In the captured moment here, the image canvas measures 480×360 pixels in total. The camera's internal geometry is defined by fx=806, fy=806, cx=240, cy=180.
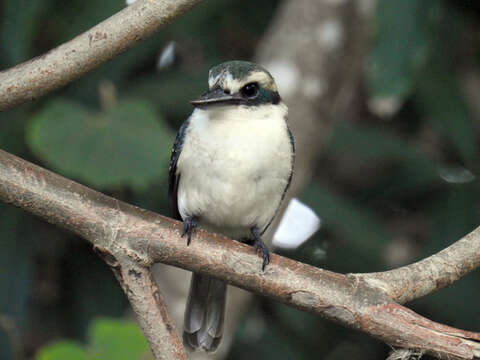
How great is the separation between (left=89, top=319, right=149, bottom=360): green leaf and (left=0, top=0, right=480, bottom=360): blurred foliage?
109 cm

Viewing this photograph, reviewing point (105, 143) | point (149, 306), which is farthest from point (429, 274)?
point (105, 143)

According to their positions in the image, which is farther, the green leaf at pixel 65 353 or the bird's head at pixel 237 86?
the bird's head at pixel 237 86

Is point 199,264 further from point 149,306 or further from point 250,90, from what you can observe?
point 250,90

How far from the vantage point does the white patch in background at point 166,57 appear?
4.82 metres

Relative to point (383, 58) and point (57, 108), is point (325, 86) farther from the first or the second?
point (57, 108)

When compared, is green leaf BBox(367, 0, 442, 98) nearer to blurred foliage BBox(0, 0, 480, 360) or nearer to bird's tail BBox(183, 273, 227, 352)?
blurred foliage BBox(0, 0, 480, 360)

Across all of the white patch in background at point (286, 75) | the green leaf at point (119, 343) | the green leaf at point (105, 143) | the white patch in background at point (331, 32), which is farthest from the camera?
the white patch in background at point (331, 32)

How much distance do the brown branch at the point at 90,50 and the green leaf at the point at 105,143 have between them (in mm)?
1082

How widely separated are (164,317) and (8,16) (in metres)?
2.16

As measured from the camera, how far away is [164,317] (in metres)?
2.33

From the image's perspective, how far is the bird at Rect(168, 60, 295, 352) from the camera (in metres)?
3.05

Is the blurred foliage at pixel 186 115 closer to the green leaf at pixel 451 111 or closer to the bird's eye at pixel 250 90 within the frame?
the green leaf at pixel 451 111

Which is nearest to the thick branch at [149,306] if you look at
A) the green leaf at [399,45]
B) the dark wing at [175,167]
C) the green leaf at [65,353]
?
the green leaf at [65,353]

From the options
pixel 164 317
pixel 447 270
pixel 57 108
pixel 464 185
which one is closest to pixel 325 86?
pixel 464 185
